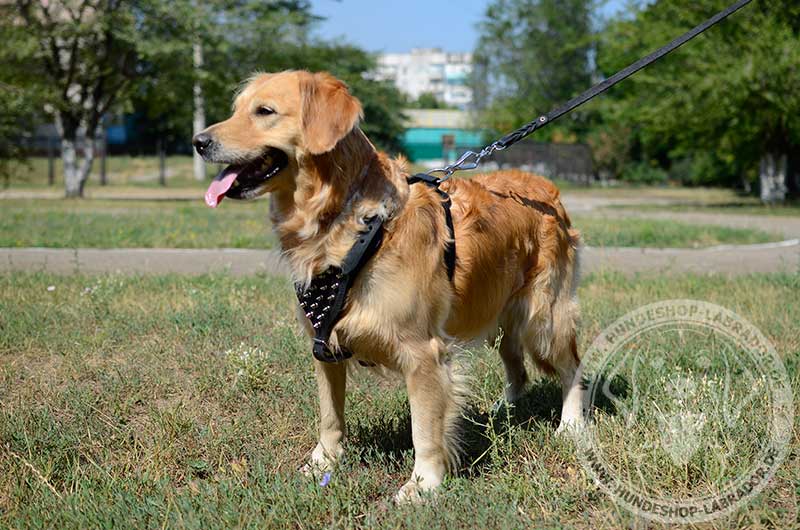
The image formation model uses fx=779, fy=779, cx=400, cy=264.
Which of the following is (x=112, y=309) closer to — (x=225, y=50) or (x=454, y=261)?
(x=454, y=261)

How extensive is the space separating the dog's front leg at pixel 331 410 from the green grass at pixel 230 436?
12 cm

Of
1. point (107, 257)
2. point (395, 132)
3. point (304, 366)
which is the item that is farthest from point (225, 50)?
point (395, 132)

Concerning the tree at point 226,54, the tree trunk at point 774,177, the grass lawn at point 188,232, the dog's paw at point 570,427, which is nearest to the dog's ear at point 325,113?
the dog's paw at point 570,427

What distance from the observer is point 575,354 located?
15.2ft

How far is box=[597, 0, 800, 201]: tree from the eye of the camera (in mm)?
21438

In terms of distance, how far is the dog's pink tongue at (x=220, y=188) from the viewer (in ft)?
11.3

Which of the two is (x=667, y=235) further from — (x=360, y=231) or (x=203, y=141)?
(x=203, y=141)

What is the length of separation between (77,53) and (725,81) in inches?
750

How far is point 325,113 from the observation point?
11.2 ft

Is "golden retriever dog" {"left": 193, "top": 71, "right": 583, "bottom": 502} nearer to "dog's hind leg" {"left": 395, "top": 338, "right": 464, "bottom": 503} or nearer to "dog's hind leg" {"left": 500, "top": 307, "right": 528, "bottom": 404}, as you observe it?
"dog's hind leg" {"left": 395, "top": 338, "right": 464, "bottom": 503}

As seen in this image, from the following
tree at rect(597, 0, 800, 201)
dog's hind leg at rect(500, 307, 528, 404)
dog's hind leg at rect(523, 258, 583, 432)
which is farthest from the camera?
tree at rect(597, 0, 800, 201)

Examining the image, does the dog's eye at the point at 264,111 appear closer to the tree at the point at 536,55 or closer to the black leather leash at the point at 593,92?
the black leather leash at the point at 593,92

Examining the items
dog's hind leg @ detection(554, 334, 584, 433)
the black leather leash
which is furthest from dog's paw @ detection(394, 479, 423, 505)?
the black leather leash

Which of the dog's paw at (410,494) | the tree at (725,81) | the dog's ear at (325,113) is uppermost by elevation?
the tree at (725,81)
